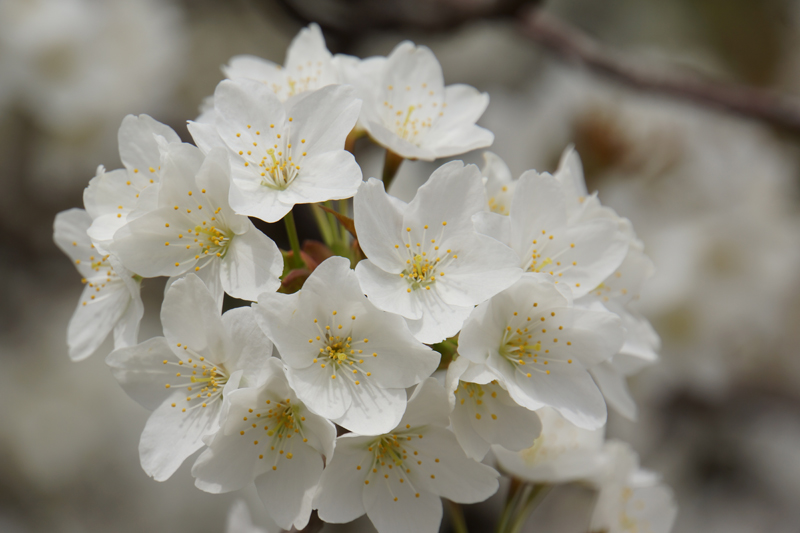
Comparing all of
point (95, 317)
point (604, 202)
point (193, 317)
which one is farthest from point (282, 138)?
point (604, 202)

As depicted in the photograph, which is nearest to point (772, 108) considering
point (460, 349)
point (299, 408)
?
point (460, 349)

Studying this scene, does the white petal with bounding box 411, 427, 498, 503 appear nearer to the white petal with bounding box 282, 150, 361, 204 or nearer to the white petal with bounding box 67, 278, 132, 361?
the white petal with bounding box 282, 150, 361, 204

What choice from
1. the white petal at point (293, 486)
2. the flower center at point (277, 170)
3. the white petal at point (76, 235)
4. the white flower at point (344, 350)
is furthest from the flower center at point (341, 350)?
the white petal at point (76, 235)

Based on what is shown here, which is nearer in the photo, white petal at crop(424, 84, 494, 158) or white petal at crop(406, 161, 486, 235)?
white petal at crop(406, 161, 486, 235)

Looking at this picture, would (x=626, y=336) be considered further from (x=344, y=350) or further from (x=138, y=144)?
(x=138, y=144)

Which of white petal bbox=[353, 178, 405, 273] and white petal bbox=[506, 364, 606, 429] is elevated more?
white petal bbox=[353, 178, 405, 273]

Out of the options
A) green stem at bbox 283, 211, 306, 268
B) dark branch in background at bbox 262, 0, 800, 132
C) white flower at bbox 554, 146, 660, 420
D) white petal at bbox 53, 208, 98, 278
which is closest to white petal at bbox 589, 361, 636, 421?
white flower at bbox 554, 146, 660, 420
